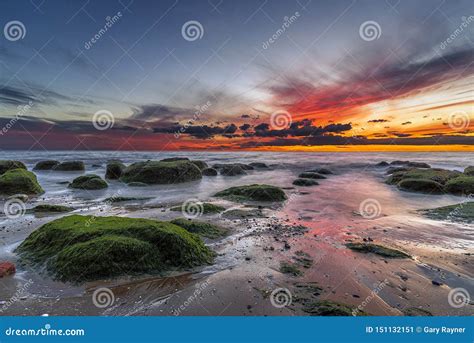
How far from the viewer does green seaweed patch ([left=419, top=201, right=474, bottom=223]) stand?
10.4 meters

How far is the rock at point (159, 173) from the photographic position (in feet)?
66.9

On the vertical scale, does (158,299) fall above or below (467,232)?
below

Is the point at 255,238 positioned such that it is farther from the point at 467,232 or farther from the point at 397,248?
the point at 467,232

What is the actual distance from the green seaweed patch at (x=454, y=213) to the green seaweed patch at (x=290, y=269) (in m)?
7.64

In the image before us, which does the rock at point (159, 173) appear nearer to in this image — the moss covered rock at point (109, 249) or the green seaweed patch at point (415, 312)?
the moss covered rock at point (109, 249)

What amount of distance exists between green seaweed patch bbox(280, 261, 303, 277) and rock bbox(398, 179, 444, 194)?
14598 mm

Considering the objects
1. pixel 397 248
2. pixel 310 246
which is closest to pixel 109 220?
pixel 310 246

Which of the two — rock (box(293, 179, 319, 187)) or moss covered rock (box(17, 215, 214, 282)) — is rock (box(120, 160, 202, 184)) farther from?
moss covered rock (box(17, 215, 214, 282))

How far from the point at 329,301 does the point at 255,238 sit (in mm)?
3307

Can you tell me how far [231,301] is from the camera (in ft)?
15.0

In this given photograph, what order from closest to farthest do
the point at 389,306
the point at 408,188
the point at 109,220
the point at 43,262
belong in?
the point at 389,306 < the point at 43,262 < the point at 109,220 < the point at 408,188

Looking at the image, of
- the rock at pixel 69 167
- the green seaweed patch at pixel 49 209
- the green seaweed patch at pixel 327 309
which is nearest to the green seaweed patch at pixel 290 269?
the green seaweed patch at pixel 327 309

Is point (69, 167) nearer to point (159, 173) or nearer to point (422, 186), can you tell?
point (159, 173)

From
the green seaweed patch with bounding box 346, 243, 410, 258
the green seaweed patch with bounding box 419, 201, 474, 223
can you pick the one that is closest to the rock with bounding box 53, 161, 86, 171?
the green seaweed patch with bounding box 346, 243, 410, 258
